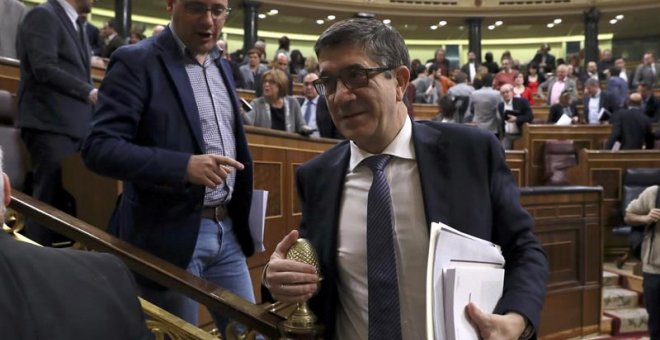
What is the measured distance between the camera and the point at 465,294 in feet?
3.24

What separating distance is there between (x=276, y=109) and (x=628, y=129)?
503cm

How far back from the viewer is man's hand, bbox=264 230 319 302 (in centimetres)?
115

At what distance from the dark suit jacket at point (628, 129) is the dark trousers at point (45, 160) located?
22.0 ft

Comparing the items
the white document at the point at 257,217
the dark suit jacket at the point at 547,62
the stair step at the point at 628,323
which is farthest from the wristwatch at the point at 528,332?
the dark suit jacket at the point at 547,62

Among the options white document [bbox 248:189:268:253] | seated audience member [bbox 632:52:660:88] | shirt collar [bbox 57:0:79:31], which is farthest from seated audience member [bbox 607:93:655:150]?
white document [bbox 248:189:268:253]

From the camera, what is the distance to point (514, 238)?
47.2 inches

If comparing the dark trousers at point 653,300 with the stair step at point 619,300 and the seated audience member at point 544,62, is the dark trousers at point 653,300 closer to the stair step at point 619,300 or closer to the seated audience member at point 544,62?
the stair step at point 619,300

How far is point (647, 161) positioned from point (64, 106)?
20.5ft

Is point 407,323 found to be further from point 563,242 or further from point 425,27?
point 425,27

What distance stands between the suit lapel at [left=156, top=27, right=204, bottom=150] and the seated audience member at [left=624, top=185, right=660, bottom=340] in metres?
3.09

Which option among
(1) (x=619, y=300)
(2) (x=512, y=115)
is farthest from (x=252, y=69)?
(1) (x=619, y=300)

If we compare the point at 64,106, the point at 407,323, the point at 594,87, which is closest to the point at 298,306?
the point at 407,323

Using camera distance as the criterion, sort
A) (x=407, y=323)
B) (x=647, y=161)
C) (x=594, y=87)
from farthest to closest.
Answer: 1. (x=594, y=87)
2. (x=647, y=161)
3. (x=407, y=323)

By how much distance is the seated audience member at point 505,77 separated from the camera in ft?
29.6
